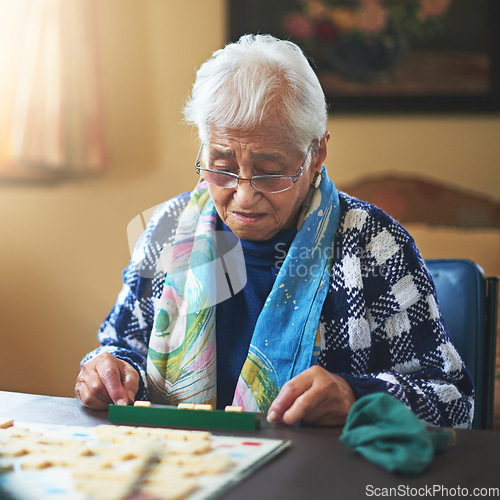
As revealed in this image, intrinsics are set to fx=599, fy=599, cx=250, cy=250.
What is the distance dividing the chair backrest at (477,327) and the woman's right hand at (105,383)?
74cm

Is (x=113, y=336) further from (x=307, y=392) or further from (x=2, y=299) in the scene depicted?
(x=2, y=299)

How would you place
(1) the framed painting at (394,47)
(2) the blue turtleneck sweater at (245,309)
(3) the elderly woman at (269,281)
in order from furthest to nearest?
(1) the framed painting at (394,47) < (2) the blue turtleneck sweater at (245,309) < (3) the elderly woman at (269,281)

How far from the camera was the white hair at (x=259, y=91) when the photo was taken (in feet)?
4.14

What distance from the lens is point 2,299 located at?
9.26 feet

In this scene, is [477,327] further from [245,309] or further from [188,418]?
[188,418]

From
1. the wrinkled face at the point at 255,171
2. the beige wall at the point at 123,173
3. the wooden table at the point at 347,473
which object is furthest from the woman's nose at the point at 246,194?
the beige wall at the point at 123,173

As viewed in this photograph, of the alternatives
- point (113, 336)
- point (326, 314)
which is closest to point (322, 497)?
point (326, 314)

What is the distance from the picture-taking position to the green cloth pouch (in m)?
0.72

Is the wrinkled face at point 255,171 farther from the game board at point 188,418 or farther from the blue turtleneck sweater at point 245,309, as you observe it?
the game board at point 188,418

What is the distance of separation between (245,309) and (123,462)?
692mm

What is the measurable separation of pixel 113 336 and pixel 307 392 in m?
0.61

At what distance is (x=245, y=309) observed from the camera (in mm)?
1402

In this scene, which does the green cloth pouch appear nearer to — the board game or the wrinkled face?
the board game

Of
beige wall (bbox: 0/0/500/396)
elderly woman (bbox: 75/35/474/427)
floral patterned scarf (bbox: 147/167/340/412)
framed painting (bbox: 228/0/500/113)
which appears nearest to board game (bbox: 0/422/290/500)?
elderly woman (bbox: 75/35/474/427)
